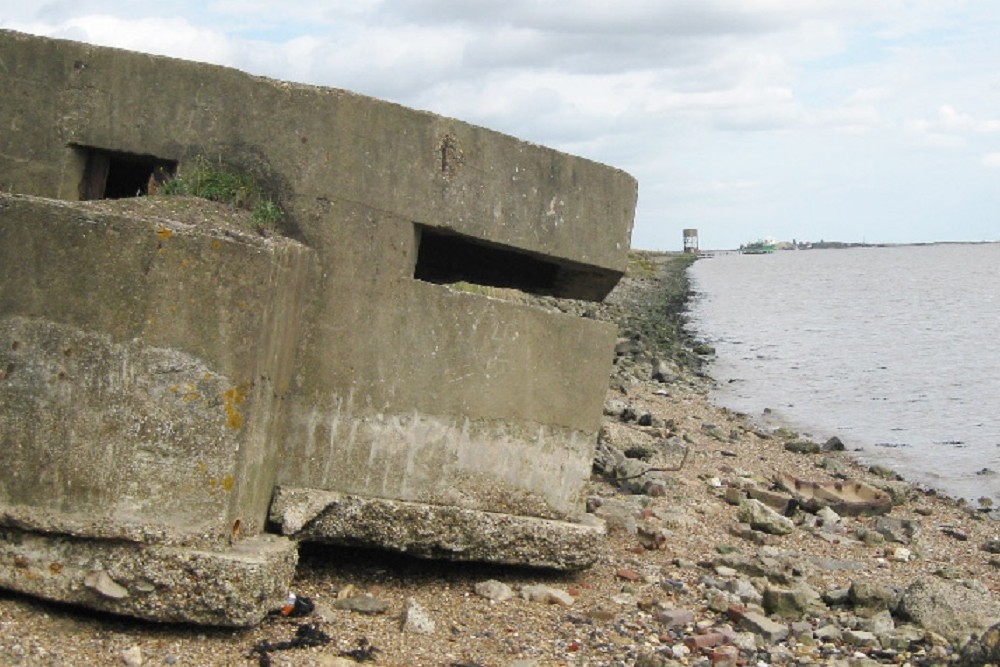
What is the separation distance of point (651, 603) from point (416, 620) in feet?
4.23

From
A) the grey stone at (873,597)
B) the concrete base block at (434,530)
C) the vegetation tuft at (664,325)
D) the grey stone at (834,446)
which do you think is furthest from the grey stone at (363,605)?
the grey stone at (834,446)

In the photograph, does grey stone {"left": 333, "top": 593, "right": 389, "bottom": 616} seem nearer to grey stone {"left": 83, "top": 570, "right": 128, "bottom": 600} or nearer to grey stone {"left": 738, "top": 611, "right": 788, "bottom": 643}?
grey stone {"left": 83, "top": 570, "right": 128, "bottom": 600}

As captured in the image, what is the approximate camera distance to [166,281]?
438 cm

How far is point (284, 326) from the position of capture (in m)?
4.79

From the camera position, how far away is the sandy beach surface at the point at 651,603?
4434 mm

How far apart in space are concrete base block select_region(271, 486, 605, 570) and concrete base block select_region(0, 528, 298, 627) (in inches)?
23.1

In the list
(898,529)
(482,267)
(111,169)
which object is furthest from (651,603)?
(898,529)

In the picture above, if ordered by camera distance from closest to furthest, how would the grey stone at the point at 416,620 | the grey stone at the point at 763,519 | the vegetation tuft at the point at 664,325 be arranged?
1. the grey stone at the point at 416,620
2. the grey stone at the point at 763,519
3. the vegetation tuft at the point at 664,325

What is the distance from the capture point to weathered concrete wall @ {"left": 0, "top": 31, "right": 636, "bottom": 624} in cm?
436

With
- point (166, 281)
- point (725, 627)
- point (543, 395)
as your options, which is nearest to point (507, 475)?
point (543, 395)

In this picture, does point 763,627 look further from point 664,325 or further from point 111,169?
point 664,325

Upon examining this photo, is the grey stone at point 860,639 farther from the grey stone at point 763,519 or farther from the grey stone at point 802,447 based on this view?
the grey stone at point 802,447

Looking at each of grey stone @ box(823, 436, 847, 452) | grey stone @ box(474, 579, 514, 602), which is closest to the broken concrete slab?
grey stone @ box(474, 579, 514, 602)

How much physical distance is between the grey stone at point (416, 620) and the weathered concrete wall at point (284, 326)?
32 centimetres
